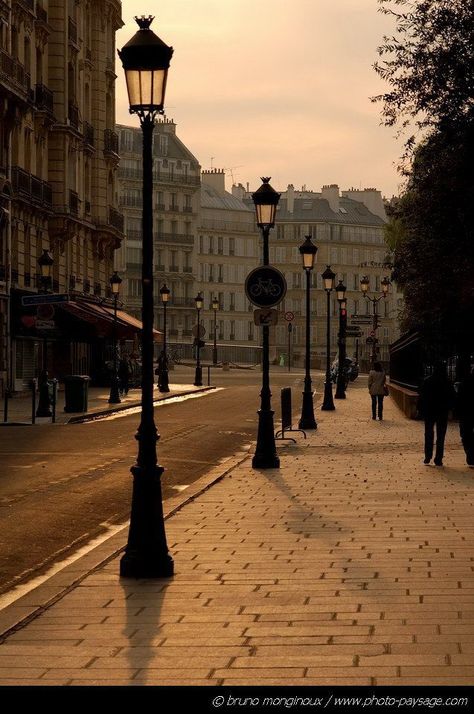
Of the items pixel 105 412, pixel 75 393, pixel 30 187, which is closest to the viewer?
pixel 75 393

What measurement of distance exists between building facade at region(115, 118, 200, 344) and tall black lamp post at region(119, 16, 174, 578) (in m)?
132

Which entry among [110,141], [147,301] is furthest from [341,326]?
[147,301]

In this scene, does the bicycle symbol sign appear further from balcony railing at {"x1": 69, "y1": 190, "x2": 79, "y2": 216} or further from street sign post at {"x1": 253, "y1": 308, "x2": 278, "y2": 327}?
balcony railing at {"x1": 69, "y1": 190, "x2": 79, "y2": 216}

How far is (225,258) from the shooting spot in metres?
A: 160

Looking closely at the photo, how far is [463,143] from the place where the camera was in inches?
Answer: 1093

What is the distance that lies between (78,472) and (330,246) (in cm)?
15066

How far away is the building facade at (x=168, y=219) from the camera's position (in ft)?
477

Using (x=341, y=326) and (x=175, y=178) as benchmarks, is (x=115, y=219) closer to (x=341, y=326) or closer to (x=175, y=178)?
(x=341, y=326)

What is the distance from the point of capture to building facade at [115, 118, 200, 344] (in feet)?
477

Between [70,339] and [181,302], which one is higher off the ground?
[181,302]

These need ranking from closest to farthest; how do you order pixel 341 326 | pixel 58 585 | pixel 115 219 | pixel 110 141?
pixel 58 585 → pixel 341 326 → pixel 110 141 → pixel 115 219

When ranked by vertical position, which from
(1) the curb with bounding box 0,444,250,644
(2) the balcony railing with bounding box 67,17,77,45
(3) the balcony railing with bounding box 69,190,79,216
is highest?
(2) the balcony railing with bounding box 67,17,77,45

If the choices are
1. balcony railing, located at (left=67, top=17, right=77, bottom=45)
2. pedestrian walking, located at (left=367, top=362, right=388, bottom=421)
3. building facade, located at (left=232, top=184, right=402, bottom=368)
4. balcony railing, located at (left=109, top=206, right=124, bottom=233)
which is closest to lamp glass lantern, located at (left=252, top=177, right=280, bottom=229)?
pedestrian walking, located at (left=367, top=362, right=388, bottom=421)

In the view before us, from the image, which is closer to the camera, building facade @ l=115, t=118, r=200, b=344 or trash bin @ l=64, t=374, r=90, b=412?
trash bin @ l=64, t=374, r=90, b=412
